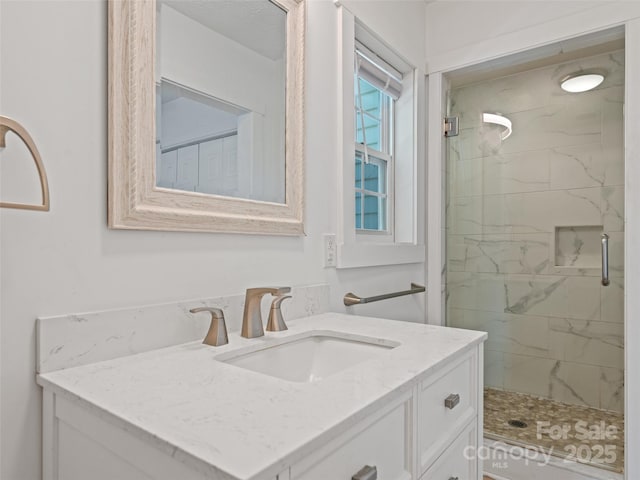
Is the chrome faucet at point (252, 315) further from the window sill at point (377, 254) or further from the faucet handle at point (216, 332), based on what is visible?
the window sill at point (377, 254)

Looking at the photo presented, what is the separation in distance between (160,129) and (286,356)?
0.64m

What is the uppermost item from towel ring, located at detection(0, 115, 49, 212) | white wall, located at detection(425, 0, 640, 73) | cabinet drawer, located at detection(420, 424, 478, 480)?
white wall, located at detection(425, 0, 640, 73)

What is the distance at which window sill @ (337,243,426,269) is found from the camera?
158 centimetres

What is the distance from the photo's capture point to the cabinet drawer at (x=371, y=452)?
58 cm

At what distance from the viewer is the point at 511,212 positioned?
7.61ft

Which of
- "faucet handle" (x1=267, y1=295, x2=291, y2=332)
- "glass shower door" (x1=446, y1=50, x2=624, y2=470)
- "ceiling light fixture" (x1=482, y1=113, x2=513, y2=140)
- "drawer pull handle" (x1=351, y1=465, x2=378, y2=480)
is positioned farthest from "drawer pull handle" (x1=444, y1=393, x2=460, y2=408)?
"ceiling light fixture" (x1=482, y1=113, x2=513, y2=140)

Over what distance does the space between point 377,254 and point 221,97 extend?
91cm

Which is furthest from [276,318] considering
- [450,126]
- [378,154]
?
[450,126]

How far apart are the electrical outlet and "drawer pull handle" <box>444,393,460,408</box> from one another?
648 mm

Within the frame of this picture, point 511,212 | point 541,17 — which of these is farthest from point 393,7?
point 511,212

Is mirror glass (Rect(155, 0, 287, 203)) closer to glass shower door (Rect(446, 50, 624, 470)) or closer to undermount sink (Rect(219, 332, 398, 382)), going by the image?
undermount sink (Rect(219, 332, 398, 382))

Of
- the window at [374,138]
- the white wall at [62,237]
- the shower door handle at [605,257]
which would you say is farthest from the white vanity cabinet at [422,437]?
the shower door handle at [605,257]

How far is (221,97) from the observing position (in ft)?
3.76

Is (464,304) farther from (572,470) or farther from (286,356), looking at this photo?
(286,356)
